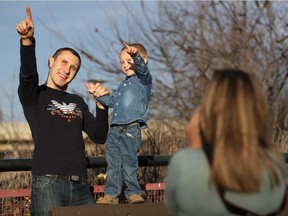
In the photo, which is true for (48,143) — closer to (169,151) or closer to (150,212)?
Answer: (150,212)

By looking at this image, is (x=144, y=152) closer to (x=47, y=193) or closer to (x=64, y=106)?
(x=64, y=106)

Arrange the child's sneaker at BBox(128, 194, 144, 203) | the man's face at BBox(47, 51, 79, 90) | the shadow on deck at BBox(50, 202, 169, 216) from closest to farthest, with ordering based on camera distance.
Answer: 1. the shadow on deck at BBox(50, 202, 169, 216)
2. the man's face at BBox(47, 51, 79, 90)
3. the child's sneaker at BBox(128, 194, 144, 203)

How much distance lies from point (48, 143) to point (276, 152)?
237 centimetres

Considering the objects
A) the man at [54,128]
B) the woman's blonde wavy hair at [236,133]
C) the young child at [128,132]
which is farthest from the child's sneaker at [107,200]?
the woman's blonde wavy hair at [236,133]

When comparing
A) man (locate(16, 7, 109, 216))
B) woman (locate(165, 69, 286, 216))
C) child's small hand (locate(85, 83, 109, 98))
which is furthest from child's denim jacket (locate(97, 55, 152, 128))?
woman (locate(165, 69, 286, 216))

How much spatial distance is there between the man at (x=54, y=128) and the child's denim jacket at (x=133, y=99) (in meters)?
0.69

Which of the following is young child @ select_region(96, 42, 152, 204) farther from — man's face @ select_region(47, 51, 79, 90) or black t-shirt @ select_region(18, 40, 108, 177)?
black t-shirt @ select_region(18, 40, 108, 177)

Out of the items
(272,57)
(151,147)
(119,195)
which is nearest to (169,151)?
(151,147)

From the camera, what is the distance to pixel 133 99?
6590 mm

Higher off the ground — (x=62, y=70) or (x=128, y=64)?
(x=128, y=64)

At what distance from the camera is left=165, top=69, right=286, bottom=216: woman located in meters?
3.22

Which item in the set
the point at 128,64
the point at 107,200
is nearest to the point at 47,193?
the point at 107,200

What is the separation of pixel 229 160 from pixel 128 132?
3.31 metres

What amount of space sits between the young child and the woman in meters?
3.05
